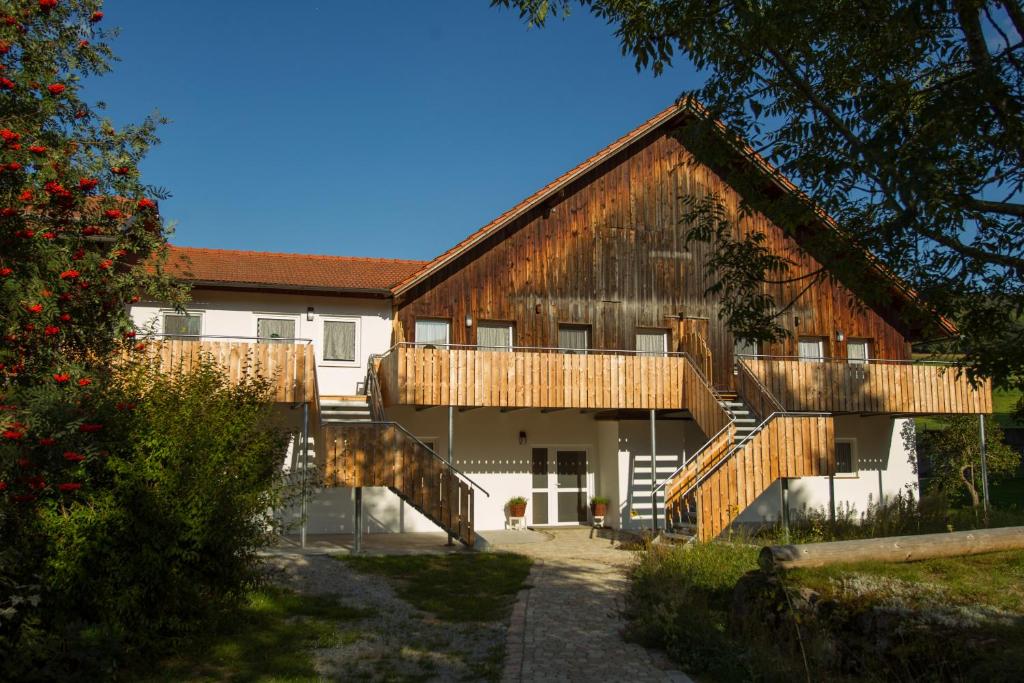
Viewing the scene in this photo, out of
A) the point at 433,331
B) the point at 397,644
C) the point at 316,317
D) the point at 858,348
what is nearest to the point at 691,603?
the point at 397,644

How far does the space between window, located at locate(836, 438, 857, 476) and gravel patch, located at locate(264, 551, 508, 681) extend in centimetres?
1534

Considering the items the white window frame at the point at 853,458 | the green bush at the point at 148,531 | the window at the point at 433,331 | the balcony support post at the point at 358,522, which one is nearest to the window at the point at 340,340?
the window at the point at 433,331

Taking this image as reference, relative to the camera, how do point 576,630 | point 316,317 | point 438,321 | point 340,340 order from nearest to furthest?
point 576,630
point 316,317
point 340,340
point 438,321

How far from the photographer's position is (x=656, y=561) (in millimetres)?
12484

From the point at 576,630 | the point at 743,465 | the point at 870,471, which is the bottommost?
the point at 576,630

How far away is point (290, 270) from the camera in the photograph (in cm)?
2225

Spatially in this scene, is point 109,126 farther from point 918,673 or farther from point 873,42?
point 918,673

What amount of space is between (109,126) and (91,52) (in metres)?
0.71

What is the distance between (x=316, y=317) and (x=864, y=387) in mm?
13248

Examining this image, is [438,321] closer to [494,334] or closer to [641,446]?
[494,334]

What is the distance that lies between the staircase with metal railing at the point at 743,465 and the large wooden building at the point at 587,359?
2.4 inches

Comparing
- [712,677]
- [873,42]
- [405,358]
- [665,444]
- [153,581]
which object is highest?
[873,42]

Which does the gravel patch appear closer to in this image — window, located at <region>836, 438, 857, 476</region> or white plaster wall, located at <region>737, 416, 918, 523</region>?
white plaster wall, located at <region>737, 416, 918, 523</region>

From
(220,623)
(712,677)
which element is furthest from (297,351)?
(712,677)
